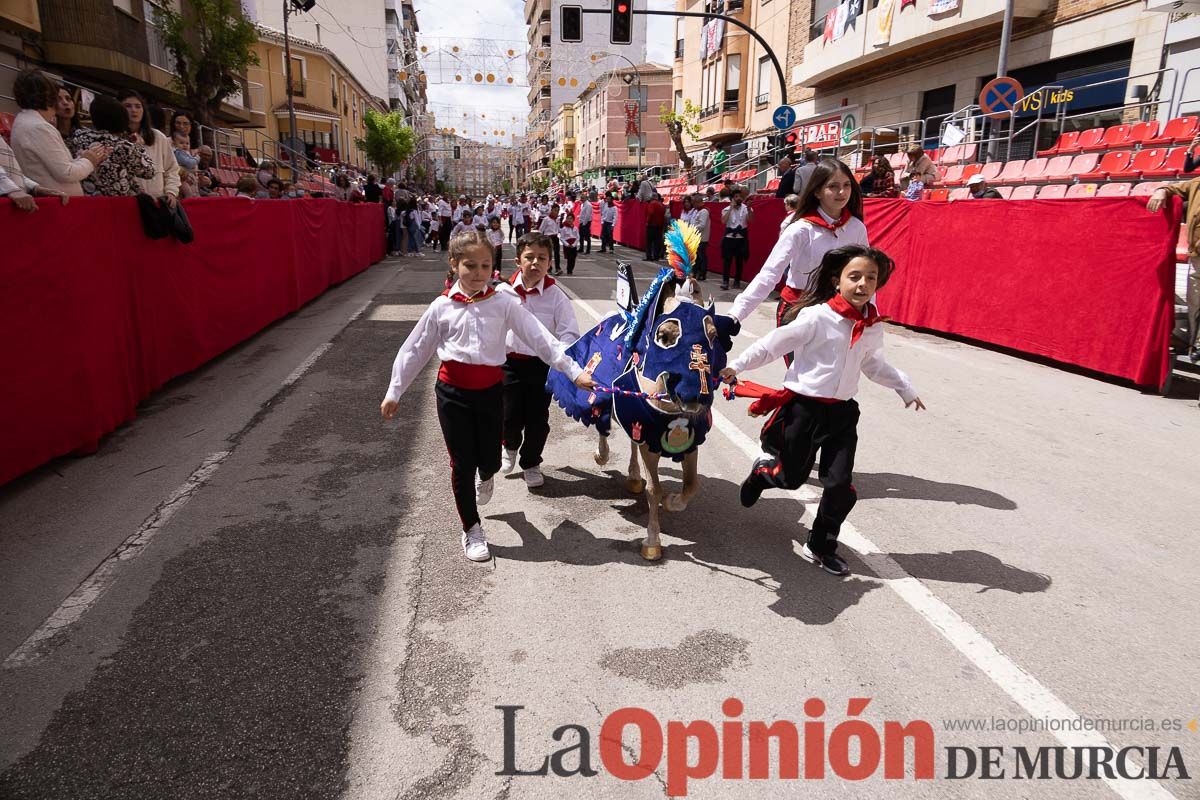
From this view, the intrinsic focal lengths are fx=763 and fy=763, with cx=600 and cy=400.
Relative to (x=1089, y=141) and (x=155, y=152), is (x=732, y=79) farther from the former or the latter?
(x=155, y=152)

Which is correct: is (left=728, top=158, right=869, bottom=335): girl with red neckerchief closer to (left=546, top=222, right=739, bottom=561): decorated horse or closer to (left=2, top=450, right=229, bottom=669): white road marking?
(left=546, top=222, right=739, bottom=561): decorated horse

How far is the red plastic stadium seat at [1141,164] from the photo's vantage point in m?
12.4

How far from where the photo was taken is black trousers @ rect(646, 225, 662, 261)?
2180 cm

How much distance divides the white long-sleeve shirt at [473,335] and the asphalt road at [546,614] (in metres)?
1.00

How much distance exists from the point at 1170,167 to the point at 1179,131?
1562 mm

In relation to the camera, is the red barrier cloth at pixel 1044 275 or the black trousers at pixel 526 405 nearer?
the black trousers at pixel 526 405

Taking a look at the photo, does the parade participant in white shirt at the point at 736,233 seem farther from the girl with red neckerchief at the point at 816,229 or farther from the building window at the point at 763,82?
the building window at the point at 763,82

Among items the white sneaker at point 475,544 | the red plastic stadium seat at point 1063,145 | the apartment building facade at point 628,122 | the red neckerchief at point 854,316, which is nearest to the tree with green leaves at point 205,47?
the red plastic stadium seat at point 1063,145

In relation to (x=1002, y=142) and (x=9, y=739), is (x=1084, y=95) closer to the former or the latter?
(x=1002, y=142)

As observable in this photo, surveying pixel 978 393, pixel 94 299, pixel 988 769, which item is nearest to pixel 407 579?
pixel 988 769

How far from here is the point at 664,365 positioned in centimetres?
357

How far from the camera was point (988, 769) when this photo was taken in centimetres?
251

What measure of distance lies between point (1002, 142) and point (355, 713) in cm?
1973

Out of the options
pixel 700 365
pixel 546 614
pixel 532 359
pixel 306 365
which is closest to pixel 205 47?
pixel 306 365
